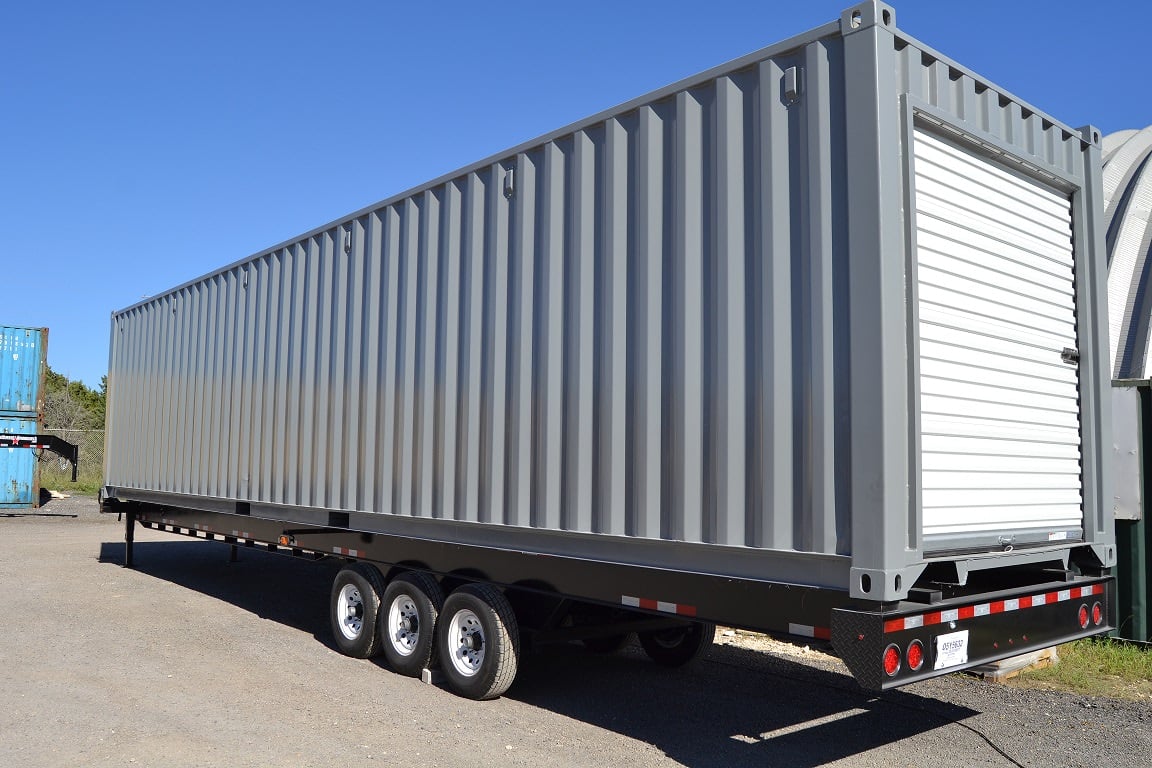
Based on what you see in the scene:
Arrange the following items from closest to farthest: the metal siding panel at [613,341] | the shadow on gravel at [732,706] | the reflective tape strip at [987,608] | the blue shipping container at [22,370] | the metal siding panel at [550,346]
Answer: the reflective tape strip at [987,608], the metal siding panel at [613,341], the shadow on gravel at [732,706], the metal siding panel at [550,346], the blue shipping container at [22,370]

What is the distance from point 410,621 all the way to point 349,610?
2.98 feet

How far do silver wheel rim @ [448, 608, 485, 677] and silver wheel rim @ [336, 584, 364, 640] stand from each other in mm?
1446

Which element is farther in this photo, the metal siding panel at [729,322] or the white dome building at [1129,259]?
the white dome building at [1129,259]

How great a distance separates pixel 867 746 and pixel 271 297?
651cm

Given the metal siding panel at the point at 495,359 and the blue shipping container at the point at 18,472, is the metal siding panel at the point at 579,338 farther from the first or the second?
the blue shipping container at the point at 18,472

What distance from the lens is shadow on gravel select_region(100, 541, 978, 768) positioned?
545 cm

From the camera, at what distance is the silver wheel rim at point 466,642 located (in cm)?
639

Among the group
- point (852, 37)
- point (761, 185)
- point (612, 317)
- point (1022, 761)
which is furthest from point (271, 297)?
point (1022, 761)

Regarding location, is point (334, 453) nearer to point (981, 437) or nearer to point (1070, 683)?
point (981, 437)

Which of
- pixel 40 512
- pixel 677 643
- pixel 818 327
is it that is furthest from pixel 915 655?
pixel 40 512

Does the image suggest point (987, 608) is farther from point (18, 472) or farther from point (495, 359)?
point (18, 472)

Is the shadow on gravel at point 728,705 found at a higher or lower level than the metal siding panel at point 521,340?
lower

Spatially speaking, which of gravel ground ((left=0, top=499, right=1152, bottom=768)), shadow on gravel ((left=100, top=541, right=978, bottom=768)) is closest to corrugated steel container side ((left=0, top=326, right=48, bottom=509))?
gravel ground ((left=0, top=499, right=1152, bottom=768))

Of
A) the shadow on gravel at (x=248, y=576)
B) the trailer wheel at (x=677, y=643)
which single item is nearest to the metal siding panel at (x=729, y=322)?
the trailer wheel at (x=677, y=643)
